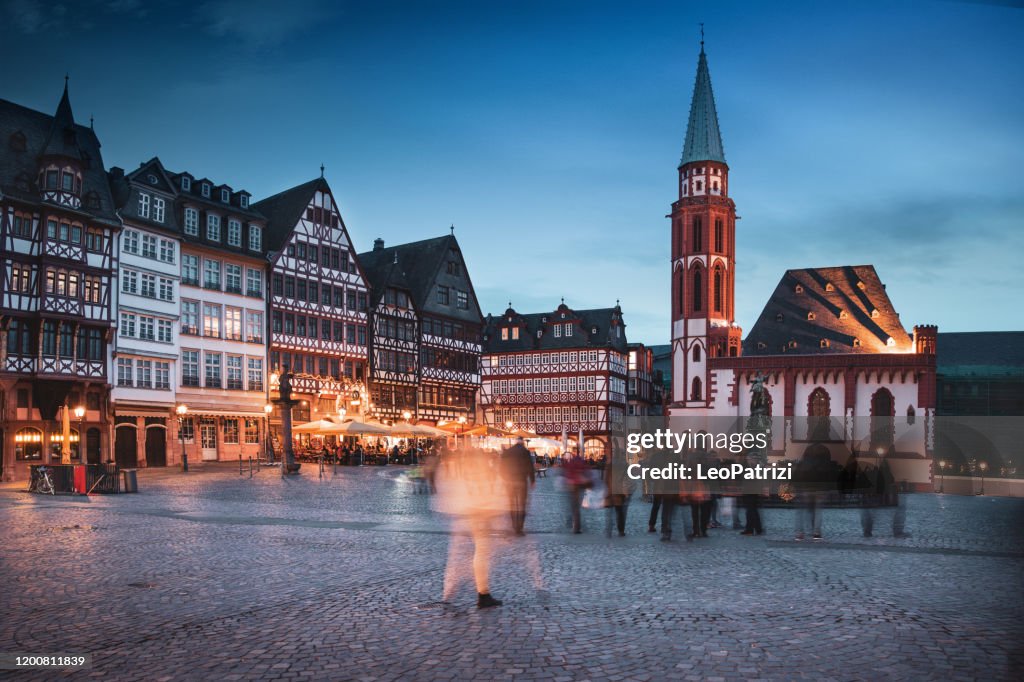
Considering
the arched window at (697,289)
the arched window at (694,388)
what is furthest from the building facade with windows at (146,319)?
the arched window at (697,289)

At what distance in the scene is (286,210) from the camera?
6047cm

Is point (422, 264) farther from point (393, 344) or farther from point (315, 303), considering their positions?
point (315, 303)

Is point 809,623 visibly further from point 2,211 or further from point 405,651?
point 2,211

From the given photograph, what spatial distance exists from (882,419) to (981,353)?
65.9 feet

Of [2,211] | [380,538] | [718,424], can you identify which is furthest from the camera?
[718,424]

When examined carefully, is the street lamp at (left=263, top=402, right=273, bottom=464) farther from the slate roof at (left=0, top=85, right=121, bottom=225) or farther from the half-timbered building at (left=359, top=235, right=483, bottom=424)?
the half-timbered building at (left=359, top=235, right=483, bottom=424)

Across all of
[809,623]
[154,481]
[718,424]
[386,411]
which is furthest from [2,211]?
[718,424]

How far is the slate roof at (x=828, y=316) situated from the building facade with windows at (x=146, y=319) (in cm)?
4222

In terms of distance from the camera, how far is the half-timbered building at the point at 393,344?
65375 millimetres

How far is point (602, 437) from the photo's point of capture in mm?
81875

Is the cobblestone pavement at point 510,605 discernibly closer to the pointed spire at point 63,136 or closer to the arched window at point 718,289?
the pointed spire at point 63,136

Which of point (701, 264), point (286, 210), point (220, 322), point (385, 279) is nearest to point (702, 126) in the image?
point (701, 264)

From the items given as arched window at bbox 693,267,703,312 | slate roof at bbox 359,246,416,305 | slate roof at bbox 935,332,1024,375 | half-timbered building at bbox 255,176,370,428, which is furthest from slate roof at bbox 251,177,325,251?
slate roof at bbox 935,332,1024,375

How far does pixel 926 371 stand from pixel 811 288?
1190 centimetres
